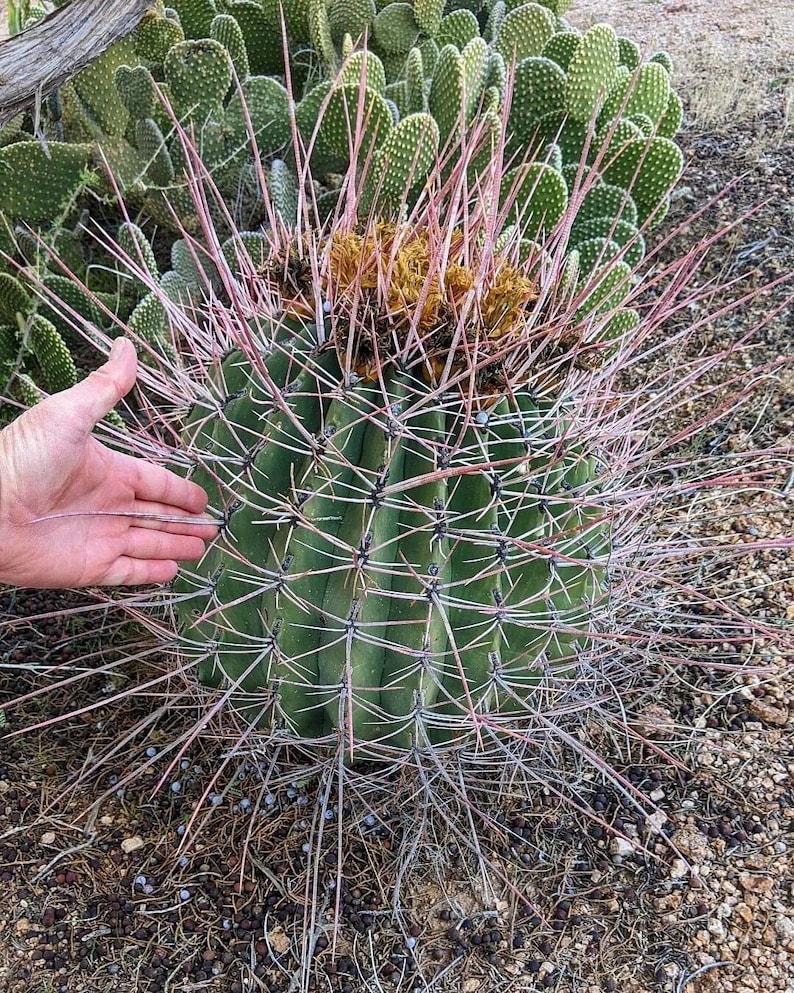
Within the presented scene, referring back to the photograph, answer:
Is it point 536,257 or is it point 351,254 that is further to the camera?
point 536,257

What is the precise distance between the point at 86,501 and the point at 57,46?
1.23 metres

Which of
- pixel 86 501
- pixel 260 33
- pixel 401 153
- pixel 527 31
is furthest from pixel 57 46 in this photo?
pixel 527 31

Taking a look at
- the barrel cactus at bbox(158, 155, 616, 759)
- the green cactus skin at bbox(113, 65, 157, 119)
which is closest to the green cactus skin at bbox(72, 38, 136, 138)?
the green cactus skin at bbox(113, 65, 157, 119)

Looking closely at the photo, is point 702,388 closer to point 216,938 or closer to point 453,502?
point 453,502

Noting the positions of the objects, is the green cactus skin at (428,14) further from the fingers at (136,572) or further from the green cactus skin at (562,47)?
the fingers at (136,572)

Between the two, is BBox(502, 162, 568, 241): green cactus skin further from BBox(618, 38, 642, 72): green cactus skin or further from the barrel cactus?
the barrel cactus

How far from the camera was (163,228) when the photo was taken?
331 centimetres

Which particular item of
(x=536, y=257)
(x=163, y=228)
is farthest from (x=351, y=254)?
(x=163, y=228)

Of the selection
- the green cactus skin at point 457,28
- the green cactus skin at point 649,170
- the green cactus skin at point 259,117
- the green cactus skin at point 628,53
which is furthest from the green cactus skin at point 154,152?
the green cactus skin at point 628,53

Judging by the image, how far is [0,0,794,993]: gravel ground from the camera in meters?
1.58

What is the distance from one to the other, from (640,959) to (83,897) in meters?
1.02

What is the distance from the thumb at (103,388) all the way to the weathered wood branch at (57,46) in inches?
38.3

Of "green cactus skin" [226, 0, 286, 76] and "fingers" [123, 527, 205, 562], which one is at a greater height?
"green cactus skin" [226, 0, 286, 76]

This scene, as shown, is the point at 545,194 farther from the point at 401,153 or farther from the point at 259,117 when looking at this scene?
the point at 259,117
